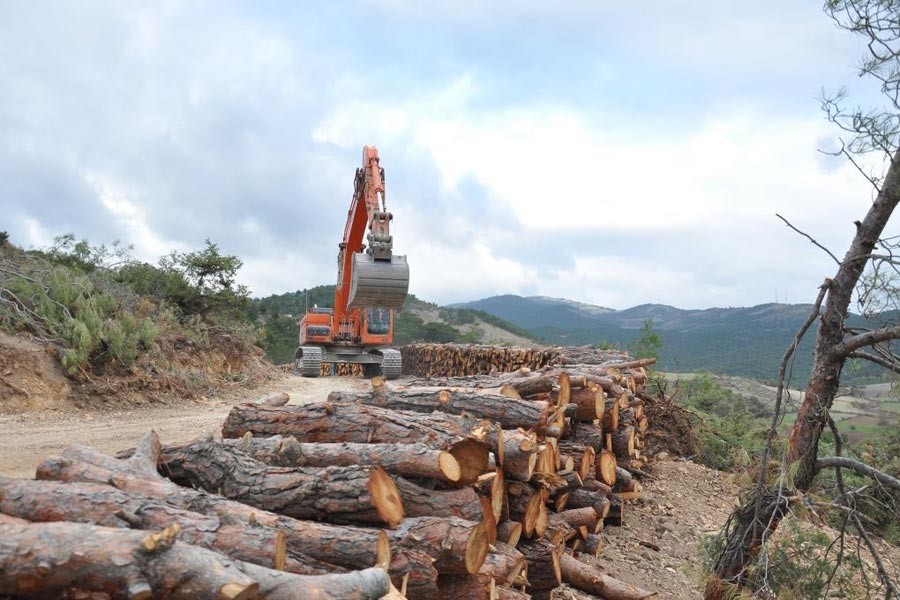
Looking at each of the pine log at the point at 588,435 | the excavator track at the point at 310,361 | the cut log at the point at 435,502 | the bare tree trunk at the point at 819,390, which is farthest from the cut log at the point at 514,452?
the excavator track at the point at 310,361

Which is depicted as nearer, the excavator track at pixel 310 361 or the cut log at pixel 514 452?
the cut log at pixel 514 452

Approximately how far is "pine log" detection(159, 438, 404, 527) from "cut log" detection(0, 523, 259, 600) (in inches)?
42.2

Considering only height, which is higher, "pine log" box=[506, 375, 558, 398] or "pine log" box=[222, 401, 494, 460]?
"pine log" box=[506, 375, 558, 398]

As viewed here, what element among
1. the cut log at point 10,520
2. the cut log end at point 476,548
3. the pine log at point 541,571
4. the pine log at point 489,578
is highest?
the cut log at point 10,520

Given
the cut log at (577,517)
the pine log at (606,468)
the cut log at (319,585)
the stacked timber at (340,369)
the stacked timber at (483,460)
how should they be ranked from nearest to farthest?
the cut log at (319,585) < the stacked timber at (483,460) < the cut log at (577,517) < the pine log at (606,468) < the stacked timber at (340,369)

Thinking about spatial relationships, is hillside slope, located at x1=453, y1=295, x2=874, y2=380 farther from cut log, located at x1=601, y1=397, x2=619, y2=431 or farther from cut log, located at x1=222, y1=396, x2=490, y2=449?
cut log, located at x1=222, y1=396, x2=490, y2=449

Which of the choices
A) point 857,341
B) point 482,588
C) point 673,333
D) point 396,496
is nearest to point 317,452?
point 396,496

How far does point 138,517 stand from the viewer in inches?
123

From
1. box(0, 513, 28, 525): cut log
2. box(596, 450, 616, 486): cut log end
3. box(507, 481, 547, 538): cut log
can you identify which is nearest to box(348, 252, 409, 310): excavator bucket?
box(596, 450, 616, 486): cut log end

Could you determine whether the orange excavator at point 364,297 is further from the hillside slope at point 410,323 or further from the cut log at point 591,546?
the hillside slope at point 410,323

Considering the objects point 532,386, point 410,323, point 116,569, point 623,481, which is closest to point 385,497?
point 116,569

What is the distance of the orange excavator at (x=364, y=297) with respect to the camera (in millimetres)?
11562

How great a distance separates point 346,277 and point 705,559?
12.3m

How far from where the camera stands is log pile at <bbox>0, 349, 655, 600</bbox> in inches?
101
